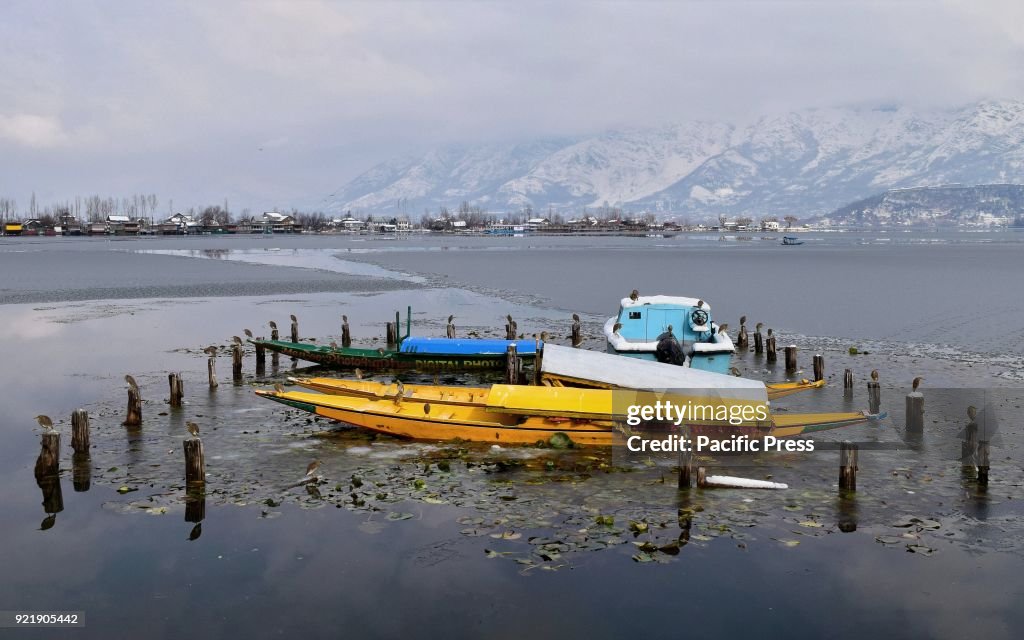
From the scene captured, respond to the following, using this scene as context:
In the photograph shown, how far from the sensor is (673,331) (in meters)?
35.5

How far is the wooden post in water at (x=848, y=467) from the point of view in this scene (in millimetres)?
19547

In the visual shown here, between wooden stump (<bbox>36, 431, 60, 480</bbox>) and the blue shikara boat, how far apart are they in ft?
65.9

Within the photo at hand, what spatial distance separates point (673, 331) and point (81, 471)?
22.9 metres

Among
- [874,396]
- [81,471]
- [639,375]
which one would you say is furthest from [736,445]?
[81,471]

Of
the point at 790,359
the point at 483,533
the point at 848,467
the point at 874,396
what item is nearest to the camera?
the point at 483,533

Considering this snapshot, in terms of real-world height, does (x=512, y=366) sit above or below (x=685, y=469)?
above

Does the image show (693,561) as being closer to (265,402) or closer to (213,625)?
(213,625)

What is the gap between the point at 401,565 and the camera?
16.0 m

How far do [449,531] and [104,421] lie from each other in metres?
14.7

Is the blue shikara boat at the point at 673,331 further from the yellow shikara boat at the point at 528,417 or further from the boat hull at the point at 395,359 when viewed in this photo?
the yellow shikara boat at the point at 528,417

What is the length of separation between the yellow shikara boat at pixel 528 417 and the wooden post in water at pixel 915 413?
6.39ft

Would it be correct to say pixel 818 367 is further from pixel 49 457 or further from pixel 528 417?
pixel 49 457

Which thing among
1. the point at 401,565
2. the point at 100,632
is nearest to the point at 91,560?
the point at 100,632

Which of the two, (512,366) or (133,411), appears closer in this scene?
(133,411)
